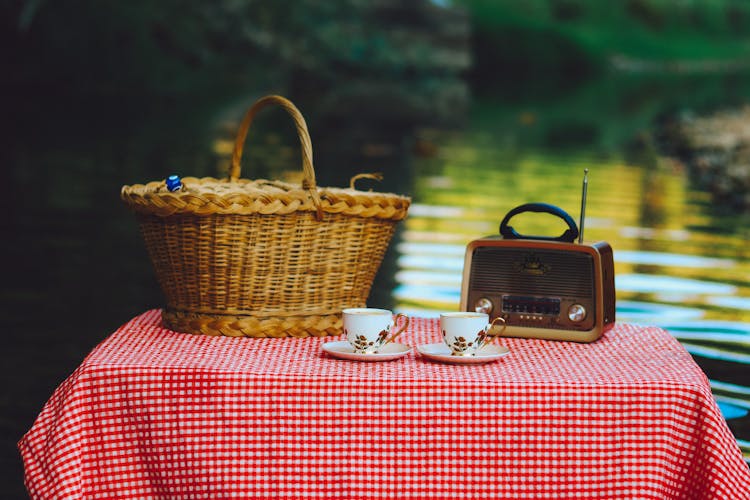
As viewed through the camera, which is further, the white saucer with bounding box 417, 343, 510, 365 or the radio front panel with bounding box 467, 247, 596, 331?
the radio front panel with bounding box 467, 247, 596, 331

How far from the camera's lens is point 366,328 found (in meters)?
2.22

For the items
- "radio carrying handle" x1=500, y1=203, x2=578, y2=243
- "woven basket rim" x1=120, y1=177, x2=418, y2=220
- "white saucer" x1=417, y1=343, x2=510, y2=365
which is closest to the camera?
"white saucer" x1=417, y1=343, x2=510, y2=365

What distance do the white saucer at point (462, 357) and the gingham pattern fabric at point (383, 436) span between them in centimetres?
9

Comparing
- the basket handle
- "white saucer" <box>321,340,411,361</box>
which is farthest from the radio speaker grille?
the basket handle

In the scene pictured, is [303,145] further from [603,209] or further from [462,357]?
[603,209]

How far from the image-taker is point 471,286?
2.48 m

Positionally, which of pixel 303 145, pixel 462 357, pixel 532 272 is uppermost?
pixel 303 145

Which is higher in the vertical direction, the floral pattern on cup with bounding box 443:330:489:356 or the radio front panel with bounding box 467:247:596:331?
the radio front panel with bounding box 467:247:596:331

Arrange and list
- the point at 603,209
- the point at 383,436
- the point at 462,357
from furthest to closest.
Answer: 1. the point at 603,209
2. the point at 462,357
3. the point at 383,436

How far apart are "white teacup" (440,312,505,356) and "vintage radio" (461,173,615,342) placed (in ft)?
0.83

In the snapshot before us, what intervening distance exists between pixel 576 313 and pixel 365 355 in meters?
0.51

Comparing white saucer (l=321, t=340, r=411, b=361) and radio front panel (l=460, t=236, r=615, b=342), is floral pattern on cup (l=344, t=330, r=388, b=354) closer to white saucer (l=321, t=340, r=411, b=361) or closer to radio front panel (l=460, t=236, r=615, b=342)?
white saucer (l=321, t=340, r=411, b=361)

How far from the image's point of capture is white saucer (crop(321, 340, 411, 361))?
2191 mm

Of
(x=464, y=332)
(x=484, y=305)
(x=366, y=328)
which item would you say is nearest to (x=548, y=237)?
(x=484, y=305)
